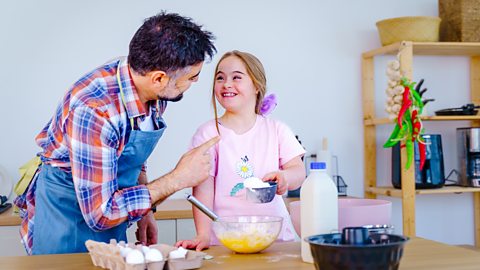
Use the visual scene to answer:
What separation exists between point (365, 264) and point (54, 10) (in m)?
2.42

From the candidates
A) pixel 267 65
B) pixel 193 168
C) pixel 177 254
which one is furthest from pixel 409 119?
pixel 177 254

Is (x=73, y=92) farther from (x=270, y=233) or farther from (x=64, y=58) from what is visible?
(x=64, y=58)

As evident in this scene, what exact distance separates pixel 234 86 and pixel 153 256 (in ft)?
2.81

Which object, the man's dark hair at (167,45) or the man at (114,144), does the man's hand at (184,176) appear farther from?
the man's dark hair at (167,45)

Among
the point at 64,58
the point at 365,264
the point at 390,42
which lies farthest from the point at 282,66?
the point at 365,264

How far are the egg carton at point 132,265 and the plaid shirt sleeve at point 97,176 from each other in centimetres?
19

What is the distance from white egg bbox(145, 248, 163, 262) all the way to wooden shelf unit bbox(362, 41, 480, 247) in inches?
82.9

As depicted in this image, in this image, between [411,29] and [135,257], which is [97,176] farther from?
[411,29]

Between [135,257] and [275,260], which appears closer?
[135,257]

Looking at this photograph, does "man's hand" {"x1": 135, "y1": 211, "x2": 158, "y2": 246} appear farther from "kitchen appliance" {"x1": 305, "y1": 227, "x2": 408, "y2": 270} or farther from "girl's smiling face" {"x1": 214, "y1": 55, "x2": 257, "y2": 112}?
"kitchen appliance" {"x1": 305, "y1": 227, "x2": 408, "y2": 270}

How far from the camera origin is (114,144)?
5.58 ft

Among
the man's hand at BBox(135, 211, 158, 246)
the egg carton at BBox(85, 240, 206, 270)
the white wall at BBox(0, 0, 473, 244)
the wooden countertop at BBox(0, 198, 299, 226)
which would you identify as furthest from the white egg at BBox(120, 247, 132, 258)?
the white wall at BBox(0, 0, 473, 244)

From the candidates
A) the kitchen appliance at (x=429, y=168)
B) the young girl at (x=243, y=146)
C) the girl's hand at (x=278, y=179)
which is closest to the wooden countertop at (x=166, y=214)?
the young girl at (x=243, y=146)

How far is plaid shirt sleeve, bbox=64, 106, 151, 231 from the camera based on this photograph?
1.63 meters
